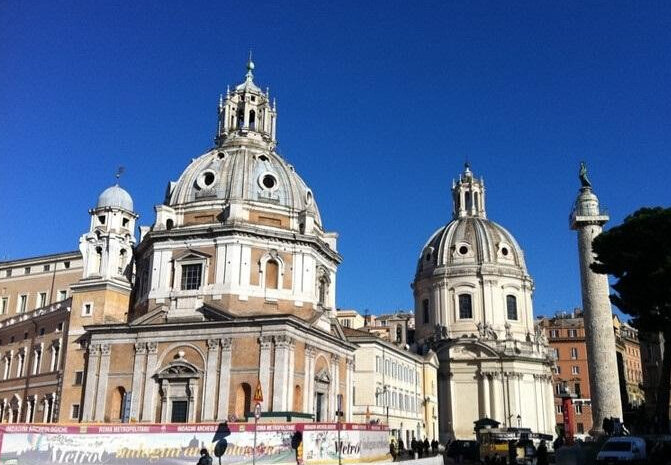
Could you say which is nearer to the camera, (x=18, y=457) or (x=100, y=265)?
(x=18, y=457)

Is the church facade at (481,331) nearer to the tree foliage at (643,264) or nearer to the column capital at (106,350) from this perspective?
the tree foliage at (643,264)

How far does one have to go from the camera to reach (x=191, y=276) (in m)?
44.7

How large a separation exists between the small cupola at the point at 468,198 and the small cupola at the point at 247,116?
119 ft

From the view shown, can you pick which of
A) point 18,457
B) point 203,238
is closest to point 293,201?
point 203,238

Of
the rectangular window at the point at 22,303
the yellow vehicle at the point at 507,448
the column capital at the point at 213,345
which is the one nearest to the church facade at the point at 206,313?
the column capital at the point at 213,345

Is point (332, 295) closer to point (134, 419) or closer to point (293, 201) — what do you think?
point (293, 201)

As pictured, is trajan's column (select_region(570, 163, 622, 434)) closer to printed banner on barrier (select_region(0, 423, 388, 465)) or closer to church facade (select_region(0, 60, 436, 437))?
church facade (select_region(0, 60, 436, 437))

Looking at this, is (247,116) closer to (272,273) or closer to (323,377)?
(272,273)

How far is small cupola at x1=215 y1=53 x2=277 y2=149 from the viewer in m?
53.0

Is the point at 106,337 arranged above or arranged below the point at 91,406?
above

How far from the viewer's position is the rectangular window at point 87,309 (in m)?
47.4

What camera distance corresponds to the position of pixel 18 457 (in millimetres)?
22969

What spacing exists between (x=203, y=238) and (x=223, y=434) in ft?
69.9

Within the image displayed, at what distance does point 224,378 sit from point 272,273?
782cm
